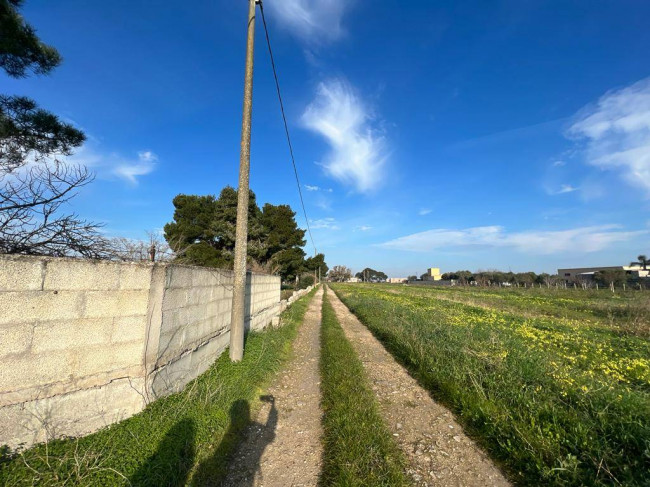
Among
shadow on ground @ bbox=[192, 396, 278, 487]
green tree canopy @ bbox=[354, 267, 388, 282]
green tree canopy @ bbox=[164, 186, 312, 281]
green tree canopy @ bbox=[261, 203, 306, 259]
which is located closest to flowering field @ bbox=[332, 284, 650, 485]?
shadow on ground @ bbox=[192, 396, 278, 487]

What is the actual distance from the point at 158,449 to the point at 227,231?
2099 centimetres

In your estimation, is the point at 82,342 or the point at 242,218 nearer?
the point at 82,342

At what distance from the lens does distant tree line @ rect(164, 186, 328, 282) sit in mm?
22062

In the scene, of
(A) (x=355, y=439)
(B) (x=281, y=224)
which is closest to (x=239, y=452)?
(A) (x=355, y=439)

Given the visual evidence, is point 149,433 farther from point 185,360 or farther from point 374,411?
point 374,411

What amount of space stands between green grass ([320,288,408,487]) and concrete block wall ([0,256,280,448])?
6.80 feet

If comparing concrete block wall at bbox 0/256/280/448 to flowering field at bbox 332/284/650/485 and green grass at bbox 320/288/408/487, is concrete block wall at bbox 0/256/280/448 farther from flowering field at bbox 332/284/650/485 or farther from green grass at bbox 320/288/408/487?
flowering field at bbox 332/284/650/485

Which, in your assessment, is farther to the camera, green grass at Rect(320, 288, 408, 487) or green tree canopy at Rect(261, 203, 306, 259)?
green tree canopy at Rect(261, 203, 306, 259)

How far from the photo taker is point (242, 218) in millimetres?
5445

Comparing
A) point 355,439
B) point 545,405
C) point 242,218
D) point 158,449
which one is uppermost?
point 242,218

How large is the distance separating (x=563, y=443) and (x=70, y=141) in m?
7.73

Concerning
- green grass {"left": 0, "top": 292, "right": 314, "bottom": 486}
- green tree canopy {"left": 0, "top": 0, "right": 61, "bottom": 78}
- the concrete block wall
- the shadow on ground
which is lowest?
the shadow on ground

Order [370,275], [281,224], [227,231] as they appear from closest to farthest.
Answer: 1. [227,231]
2. [281,224]
3. [370,275]

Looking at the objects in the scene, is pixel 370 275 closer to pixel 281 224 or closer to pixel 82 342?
pixel 281 224
